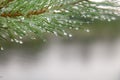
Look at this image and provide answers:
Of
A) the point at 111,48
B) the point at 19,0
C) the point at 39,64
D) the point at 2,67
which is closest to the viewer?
the point at 19,0

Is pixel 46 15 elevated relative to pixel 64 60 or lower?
elevated

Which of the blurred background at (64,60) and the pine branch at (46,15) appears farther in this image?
the blurred background at (64,60)

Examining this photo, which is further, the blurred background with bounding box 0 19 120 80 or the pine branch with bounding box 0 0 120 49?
the blurred background with bounding box 0 19 120 80

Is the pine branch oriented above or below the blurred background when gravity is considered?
above

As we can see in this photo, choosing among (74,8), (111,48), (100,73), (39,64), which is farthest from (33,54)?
(74,8)

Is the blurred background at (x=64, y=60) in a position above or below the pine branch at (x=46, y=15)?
below

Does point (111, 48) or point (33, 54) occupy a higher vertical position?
point (33, 54)

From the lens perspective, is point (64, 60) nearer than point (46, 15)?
No

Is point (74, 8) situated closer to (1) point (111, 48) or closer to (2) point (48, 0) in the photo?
(2) point (48, 0)
